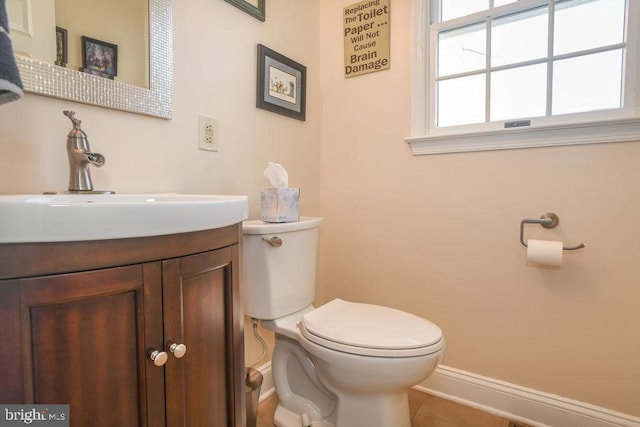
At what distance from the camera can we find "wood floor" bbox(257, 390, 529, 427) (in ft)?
4.30

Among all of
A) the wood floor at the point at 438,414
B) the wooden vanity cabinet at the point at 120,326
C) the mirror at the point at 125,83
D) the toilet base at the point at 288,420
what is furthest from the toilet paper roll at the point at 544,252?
the mirror at the point at 125,83

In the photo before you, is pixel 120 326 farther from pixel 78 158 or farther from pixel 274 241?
pixel 274 241

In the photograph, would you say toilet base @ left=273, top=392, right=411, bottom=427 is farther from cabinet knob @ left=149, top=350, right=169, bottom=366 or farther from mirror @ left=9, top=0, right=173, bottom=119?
mirror @ left=9, top=0, right=173, bottom=119

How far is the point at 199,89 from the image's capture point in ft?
3.89

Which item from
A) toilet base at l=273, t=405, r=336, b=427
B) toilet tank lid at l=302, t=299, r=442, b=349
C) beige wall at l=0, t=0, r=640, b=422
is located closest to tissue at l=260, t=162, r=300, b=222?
beige wall at l=0, t=0, r=640, b=422

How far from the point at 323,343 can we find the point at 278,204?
0.51 m

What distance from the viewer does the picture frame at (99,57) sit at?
2.96ft

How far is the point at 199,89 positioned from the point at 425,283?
4.12 ft

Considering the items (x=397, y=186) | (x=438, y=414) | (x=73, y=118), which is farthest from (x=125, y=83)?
(x=438, y=414)

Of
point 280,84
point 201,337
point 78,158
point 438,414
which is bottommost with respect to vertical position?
point 438,414

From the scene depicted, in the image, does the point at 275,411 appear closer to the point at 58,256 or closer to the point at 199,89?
the point at 58,256

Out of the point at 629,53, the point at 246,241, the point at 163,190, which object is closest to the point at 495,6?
the point at 629,53

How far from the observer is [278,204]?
1.21 meters

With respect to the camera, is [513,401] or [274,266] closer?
[274,266]
